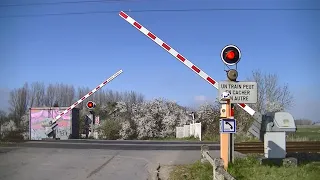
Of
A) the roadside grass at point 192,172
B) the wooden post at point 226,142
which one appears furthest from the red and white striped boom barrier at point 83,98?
the wooden post at point 226,142

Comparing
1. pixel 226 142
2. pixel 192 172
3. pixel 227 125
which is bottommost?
pixel 192 172

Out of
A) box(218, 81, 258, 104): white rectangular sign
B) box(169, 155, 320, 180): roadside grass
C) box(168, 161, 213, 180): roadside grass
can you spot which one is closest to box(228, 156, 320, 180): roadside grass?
box(169, 155, 320, 180): roadside grass

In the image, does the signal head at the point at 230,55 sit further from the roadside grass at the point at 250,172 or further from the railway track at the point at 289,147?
the railway track at the point at 289,147

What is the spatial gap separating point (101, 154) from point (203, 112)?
22853mm

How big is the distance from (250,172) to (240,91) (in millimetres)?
2242

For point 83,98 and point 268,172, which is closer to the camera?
point 268,172

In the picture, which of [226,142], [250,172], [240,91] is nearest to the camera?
[250,172]

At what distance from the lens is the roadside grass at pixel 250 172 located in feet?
30.0

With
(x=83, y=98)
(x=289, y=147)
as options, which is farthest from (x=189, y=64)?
(x=83, y=98)

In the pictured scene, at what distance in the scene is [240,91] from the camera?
33.7 feet

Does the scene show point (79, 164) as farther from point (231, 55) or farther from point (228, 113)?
point (231, 55)

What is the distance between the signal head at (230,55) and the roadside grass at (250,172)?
9.58ft

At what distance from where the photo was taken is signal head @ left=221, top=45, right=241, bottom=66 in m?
→ 10.3

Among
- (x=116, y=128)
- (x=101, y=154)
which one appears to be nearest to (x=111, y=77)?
(x=116, y=128)
